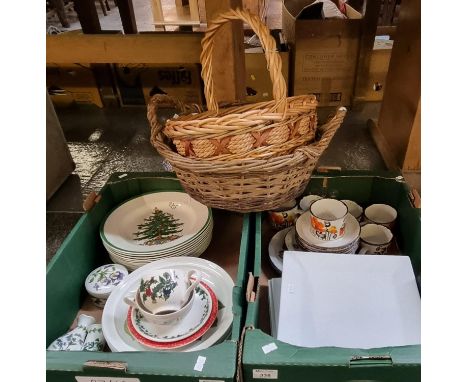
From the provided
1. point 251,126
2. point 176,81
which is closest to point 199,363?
point 251,126

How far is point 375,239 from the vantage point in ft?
3.21

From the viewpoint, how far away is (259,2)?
2980mm

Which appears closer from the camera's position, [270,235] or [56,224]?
[270,235]

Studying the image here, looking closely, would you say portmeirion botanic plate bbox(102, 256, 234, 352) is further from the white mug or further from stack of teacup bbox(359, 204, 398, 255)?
stack of teacup bbox(359, 204, 398, 255)

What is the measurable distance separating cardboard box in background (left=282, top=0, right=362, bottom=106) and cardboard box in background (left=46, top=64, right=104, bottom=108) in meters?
1.23

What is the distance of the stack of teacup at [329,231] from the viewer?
89 centimetres

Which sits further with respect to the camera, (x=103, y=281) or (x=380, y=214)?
(x=380, y=214)

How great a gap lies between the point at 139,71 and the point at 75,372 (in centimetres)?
199

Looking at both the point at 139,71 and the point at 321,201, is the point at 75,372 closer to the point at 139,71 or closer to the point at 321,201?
the point at 321,201

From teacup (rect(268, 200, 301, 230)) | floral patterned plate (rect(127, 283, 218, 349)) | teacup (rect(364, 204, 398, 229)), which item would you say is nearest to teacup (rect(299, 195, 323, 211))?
teacup (rect(268, 200, 301, 230))

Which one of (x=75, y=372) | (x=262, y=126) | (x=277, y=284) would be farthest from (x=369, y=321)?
(x=75, y=372)

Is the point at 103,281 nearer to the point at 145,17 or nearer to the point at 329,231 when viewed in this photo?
the point at 329,231

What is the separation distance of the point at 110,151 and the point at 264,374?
1.72 m

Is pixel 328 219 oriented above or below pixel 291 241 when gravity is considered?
above
